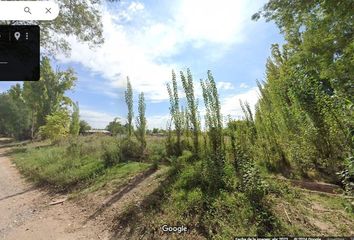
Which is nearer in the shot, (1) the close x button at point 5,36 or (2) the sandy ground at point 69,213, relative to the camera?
(1) the close x button at point 5,36

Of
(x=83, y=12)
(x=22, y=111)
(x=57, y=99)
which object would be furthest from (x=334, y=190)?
(x=22, y=111)

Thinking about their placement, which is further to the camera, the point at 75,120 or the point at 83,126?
the point at 83,126

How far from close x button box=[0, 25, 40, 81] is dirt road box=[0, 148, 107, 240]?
322 cm

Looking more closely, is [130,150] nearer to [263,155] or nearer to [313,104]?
[263,155]

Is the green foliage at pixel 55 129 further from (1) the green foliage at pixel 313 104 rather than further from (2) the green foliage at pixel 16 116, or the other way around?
(2) the green foliage at pixel 16 116

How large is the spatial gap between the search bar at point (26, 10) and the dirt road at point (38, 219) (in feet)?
12.9

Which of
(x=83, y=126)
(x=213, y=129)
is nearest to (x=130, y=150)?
(x=213, y=129)

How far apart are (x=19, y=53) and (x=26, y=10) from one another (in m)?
0.86

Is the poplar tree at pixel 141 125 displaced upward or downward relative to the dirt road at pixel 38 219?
upward

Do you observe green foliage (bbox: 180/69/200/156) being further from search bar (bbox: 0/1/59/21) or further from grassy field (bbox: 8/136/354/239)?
search bar (bbox: 0/1/59/21)

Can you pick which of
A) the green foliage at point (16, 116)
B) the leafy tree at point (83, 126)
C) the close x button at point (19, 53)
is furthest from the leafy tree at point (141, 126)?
the green foliage at point (16, 116)

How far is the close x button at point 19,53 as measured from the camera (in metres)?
2.86

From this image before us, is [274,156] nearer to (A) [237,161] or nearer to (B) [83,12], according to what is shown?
(A) [237,161]

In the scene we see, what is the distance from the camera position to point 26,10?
340cm
